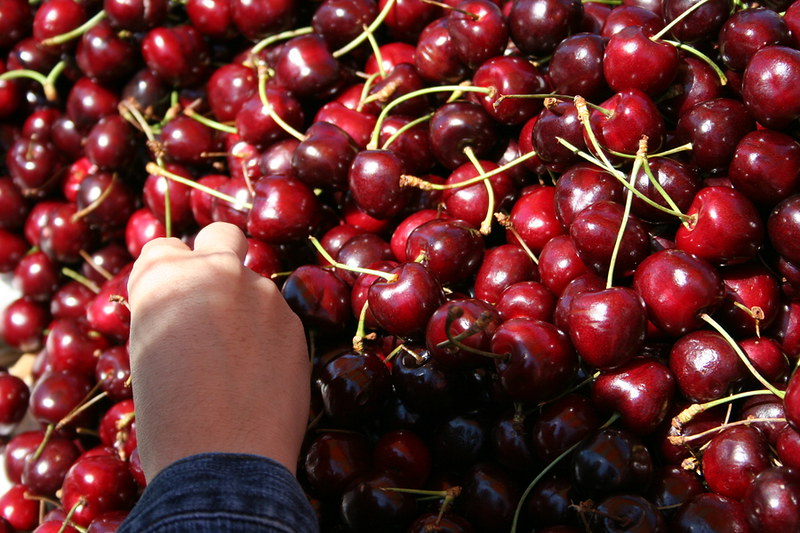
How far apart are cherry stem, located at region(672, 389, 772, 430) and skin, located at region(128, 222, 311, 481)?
665 millimetres

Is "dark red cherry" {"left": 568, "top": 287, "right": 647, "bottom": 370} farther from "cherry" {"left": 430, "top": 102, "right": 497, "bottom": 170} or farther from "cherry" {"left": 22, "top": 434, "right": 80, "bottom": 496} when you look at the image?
"cherry" {"left": 22, "top": 434, "right": 80, "bottom": 496}

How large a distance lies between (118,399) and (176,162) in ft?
2.27

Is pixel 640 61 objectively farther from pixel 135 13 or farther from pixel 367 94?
pixel 135 13

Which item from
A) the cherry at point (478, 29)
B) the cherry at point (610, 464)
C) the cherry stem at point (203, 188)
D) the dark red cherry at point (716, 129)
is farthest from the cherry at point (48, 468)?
the dark red cherry at point (716, 129)

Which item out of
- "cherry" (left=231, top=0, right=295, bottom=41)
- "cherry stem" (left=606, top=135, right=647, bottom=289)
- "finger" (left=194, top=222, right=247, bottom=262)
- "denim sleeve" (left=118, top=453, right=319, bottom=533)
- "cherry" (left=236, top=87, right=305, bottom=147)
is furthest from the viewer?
Result: "cherry" (left=231, top=0, right=295, bottom=41)

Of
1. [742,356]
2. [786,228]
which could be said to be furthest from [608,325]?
[786,228]

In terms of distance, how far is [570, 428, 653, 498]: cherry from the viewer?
3.83 feet

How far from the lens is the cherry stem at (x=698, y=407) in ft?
4.00

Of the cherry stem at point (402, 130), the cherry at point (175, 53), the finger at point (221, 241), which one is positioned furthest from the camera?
the cherry at point (175, 53)

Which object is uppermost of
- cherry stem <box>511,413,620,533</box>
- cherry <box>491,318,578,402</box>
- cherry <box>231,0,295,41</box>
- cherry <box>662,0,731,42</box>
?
cherry <box>662,0,731,42</box>

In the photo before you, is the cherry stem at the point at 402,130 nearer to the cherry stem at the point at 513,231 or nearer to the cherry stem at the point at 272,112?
the cherry stem at the point at 272,112

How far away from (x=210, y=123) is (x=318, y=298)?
0.80 m

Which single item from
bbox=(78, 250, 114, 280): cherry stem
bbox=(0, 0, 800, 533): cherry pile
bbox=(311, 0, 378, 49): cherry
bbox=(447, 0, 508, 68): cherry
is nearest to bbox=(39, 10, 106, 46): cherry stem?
bbox=(0, 0, 800, 533): cherry pile

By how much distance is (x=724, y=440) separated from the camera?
3.95 ft
